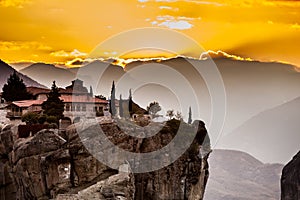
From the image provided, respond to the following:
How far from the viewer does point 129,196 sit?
51.2 metres

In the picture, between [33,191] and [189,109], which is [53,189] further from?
[189,109]

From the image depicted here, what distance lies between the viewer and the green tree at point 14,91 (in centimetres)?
9025

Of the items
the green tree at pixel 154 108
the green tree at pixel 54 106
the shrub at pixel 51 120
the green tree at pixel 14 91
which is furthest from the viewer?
the green tree at pixel 14 91

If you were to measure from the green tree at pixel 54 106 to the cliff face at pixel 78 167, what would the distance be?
7201 millimetres

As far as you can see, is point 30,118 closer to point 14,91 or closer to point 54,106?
point 54,106

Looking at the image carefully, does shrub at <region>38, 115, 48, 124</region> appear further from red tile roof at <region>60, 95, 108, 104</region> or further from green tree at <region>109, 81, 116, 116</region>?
green tree at <region>109, 81, 116, 116</region>

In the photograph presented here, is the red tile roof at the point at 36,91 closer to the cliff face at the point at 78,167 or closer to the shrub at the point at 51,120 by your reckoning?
the shrub at the point at 51,120

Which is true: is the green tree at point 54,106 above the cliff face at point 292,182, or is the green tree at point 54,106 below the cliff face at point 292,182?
above

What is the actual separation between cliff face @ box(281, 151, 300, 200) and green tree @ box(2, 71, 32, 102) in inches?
2096

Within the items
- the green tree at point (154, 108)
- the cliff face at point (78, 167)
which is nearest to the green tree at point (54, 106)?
the cliff face at point (78, 167)

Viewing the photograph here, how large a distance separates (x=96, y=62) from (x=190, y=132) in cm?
3149

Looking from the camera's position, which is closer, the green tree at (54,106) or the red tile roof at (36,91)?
the green tree at (54,106)

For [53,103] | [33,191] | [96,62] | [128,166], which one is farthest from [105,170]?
[96,62]

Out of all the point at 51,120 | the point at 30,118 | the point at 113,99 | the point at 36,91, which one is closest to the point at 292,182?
the point at 51,120
